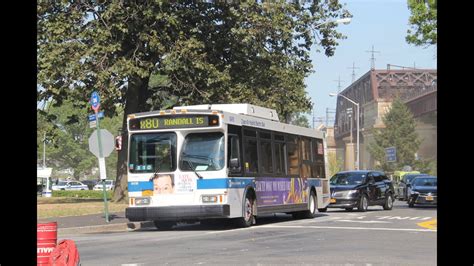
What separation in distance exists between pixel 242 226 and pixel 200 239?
12.2ft

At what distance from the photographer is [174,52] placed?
89.5ft

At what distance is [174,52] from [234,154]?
9528 millimetres

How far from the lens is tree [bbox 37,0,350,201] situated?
2702cm

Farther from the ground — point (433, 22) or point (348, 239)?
point (433, 22)

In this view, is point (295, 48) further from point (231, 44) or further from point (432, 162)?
point (432, 162)

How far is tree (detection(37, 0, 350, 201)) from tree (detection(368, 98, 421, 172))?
5968cm

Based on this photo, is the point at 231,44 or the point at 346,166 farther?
the point at 346,166

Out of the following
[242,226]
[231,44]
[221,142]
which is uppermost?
[231,44]

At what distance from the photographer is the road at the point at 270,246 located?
11.8 metres

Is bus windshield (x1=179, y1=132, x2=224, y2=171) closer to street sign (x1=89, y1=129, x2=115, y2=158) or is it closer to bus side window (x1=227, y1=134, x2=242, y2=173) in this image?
bus side window (x1=227, y1=134, x2=242, y2=173)

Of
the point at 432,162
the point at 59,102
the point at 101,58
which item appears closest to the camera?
the point at 101,58

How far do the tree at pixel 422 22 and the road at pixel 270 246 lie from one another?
13150 millimetres

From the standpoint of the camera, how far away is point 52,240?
754 cm

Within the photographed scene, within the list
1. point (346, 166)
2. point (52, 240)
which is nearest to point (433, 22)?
point (52, 240)
